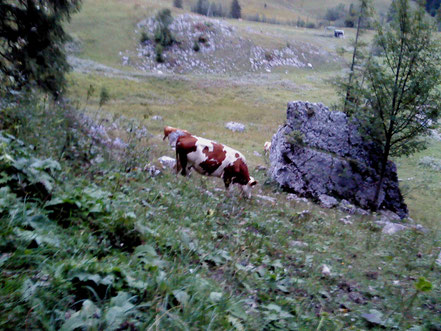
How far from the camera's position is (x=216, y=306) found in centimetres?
259

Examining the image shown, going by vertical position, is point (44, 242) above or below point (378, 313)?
above

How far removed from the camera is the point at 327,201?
1438 cm

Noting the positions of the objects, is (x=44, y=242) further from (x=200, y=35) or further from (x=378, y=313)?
(x=200, y=35)

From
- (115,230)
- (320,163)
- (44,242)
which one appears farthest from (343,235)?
(320,163)

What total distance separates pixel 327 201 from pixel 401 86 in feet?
18.4

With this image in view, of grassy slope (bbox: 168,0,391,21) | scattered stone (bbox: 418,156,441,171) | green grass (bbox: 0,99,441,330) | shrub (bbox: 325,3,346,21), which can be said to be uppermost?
grassy slope (bbox: 168,0,391,21)

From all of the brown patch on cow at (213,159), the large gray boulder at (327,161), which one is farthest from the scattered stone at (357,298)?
the large gray boulder at (327,161)

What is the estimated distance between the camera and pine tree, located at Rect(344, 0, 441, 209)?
44.9ft

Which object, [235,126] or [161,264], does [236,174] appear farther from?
[235,126]

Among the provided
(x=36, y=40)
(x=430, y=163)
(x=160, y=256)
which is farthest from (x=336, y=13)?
(x=160, y=256)

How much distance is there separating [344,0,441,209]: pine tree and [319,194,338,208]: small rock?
235 centimetres

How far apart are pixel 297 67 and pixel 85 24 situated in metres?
36.6

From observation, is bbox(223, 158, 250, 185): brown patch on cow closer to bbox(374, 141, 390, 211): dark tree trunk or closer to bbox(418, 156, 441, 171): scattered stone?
bbox(374, 141, 390, 211): dark tree trunk

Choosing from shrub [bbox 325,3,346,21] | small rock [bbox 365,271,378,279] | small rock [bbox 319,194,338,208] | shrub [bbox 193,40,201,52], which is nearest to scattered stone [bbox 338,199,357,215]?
small rock [bbox 319,194,338,208]
